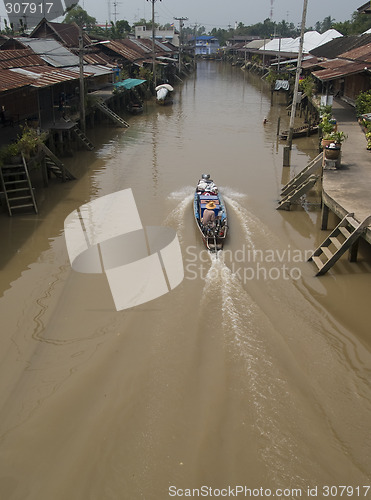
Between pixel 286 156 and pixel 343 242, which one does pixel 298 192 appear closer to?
pixel 343 242

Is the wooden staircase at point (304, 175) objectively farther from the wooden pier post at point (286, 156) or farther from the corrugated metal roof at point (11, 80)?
the corrugated metal roof at point (11, 80)

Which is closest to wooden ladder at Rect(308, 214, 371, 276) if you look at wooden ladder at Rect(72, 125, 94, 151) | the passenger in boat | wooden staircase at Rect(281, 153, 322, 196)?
the passenger in boat

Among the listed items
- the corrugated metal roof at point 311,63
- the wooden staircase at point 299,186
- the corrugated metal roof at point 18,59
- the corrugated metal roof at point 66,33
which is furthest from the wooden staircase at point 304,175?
the corrugated metal roof at point 66,33

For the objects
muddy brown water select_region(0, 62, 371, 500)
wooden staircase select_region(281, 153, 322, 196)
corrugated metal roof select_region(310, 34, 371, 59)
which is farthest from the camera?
corrugated metal roof select_region(310, 34, 371, 59)

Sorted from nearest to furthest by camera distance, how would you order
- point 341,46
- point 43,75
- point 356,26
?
point 43,75, point 341,46, point 356,26

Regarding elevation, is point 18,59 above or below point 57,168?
above

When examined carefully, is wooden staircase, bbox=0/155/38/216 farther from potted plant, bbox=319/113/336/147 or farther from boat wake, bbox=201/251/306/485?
potted plant, bbox=319/113/336/147

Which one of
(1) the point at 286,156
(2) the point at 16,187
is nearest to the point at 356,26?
(1) the point at 286,156

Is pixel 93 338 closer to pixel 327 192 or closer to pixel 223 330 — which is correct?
pixel 223 330

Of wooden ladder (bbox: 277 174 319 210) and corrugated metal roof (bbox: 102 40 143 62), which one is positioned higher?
corrugated metal roof (bbox: 102 40 143 62)
